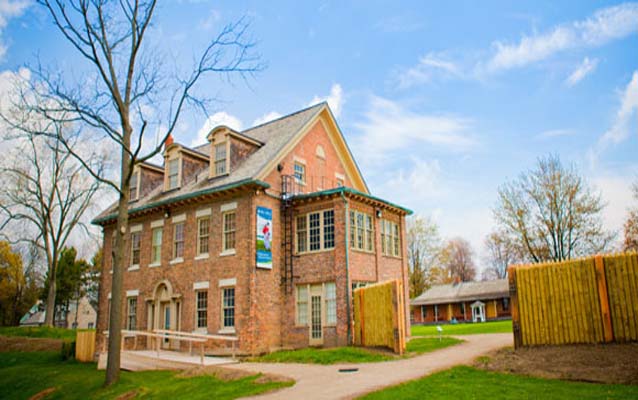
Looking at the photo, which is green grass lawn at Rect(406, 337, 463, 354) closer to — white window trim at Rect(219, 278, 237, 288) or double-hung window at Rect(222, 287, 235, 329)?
double-hung window at Rect(222, 287, 235, 329)

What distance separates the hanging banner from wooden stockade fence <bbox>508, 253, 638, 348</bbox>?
9.81m

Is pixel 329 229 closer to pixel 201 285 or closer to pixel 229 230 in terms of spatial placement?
pixel 229 230

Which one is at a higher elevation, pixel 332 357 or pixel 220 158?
pixel 220 158

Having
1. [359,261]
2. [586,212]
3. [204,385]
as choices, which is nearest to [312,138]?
[359,261]

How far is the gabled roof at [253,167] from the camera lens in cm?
2142

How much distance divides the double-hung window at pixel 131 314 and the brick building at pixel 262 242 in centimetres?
5

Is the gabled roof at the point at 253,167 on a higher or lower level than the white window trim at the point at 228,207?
higher

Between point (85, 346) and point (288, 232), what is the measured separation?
35.7ft

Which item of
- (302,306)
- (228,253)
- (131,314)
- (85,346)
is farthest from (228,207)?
(85,346)

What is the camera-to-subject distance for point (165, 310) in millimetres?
23875

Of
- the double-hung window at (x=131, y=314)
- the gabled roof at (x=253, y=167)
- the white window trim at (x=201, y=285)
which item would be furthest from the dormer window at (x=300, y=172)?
the double-hung window at (x=131, y=314)

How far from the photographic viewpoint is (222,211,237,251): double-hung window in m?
21.5

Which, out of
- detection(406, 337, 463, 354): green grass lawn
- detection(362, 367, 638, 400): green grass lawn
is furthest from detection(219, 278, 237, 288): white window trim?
detection(362, 367, 638, 400): green grass lawn

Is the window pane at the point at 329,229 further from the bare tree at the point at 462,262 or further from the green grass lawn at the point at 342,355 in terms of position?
the bare tree at the point at 462,262
